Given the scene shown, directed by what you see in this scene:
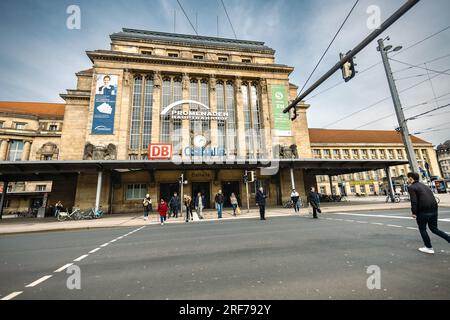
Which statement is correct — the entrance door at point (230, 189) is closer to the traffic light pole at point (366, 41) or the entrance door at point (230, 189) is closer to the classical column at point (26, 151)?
the traffic light pole at point (366, 41)

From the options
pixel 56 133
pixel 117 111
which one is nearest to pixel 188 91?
pixel 117 111

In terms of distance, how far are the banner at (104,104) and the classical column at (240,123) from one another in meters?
15.2

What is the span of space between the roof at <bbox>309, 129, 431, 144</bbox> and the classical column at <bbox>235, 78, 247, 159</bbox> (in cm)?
3199

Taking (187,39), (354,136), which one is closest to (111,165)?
(187,39)

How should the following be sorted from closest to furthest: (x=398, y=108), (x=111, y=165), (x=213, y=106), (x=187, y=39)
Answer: (x=398, y=108), (x=111, y=165), (x=213, y=106), (x=187, y=39)

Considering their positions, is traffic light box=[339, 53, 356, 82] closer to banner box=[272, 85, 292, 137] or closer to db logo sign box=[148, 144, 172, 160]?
db logo sign box=[148, 144, 172, 160]

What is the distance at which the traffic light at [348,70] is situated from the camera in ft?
22.2

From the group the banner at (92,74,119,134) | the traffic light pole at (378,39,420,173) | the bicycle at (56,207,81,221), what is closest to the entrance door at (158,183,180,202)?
the bicycle at (56,207,81,221)

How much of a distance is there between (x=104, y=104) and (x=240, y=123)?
1661cm

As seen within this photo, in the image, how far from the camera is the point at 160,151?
2122 cm

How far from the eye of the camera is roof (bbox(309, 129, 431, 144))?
54.4 meters

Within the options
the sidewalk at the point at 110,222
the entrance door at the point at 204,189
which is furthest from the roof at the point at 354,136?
the sidewalk at the point at 110,222

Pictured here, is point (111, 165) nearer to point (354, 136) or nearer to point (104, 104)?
point (104, 104)

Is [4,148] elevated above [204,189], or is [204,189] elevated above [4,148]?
[4,148]
